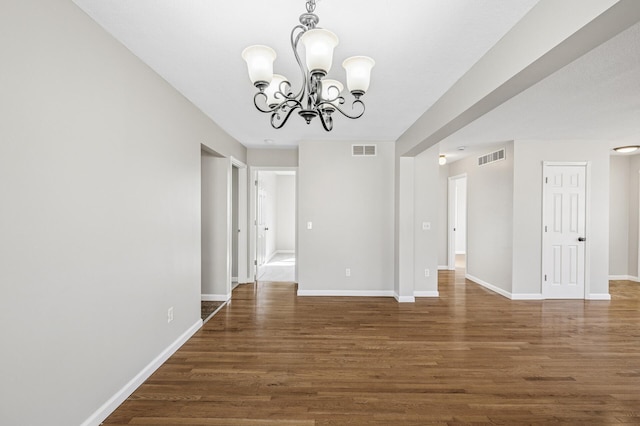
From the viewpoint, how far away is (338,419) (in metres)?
2.00

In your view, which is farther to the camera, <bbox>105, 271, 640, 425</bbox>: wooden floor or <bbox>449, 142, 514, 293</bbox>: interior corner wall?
<bbox>449, 142, 514, 293</bbox>: interior corner wall

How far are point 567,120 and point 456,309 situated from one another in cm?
280

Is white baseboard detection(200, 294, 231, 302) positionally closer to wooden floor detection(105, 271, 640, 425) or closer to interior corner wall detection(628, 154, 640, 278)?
wooden floor detection(105, 271, 640, 425)

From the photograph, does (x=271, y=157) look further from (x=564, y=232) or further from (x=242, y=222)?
(x=564, y=232)

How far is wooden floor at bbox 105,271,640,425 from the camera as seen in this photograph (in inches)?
81.4

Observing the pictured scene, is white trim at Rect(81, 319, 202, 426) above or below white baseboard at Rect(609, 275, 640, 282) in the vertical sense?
above

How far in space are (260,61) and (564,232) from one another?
5.38 metres

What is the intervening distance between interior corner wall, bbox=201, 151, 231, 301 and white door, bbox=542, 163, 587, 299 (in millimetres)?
4915

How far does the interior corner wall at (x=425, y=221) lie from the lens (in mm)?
4922

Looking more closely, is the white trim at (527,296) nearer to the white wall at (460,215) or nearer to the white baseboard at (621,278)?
the white baseboard at (621,278)

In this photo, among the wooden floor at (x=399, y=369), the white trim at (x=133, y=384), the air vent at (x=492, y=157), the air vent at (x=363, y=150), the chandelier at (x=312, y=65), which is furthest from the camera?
the air vent at (x=492, y=157)

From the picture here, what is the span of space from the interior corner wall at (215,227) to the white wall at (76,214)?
5.71ft

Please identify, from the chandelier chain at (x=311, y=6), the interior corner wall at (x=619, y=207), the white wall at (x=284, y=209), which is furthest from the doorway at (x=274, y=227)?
the interior corner wall at (x=619, y=207)

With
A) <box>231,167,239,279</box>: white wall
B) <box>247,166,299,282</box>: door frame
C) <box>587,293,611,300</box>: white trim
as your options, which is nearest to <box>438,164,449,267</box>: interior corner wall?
<box>587,293,611,300</box>: white trim
